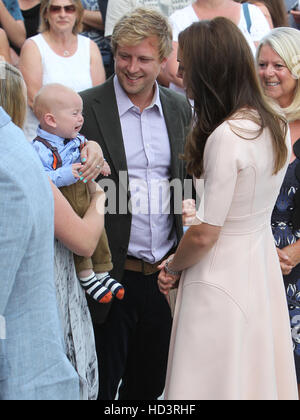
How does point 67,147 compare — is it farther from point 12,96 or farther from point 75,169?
point 12,96

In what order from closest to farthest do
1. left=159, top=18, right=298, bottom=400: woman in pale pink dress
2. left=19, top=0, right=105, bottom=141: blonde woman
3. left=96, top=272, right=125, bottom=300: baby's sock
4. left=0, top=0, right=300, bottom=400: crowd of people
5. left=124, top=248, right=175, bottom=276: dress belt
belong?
left=0, top=0, right=300, bottom=400: crowd of people, left=159, top=18, right=298, bottom=400: woman in pale pink dress, left=96, top=272, right=125, bottom=300: baby's sock, left=124, top=248, right=175, bottom=276: dress belt, left=19, top=0, right=105, bottom=141: blonde woman

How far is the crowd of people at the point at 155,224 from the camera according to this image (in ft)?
5.34

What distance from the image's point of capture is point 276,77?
3359 mm

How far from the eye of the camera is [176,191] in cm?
343

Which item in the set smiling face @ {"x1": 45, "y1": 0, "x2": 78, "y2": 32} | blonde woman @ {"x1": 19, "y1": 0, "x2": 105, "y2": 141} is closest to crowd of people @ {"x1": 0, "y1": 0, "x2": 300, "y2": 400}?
blonde woman @ {"x1": 19, "y1": 0, "x2": 105, "y2": 141}

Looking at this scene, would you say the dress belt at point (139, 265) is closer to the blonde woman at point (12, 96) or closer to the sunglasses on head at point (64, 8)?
the blonde woman at point (12, 96)

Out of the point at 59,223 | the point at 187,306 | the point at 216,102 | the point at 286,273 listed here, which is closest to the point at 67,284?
the point at 59,223

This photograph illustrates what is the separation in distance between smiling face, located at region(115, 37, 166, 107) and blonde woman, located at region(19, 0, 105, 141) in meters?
1.44

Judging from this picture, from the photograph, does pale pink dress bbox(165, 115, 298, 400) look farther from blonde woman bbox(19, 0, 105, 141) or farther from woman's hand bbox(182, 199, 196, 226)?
blonde woman bbox(19, 0, 105, 141)

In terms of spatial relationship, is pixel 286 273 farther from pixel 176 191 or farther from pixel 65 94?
pixel 65 94

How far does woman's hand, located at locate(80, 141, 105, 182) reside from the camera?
8.92 ft

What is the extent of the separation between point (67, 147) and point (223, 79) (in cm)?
76

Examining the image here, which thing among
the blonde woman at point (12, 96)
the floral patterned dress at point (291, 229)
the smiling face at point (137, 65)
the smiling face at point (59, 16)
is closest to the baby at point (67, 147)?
the smiling face at point (137, 65)

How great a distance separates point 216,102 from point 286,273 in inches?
43.1
